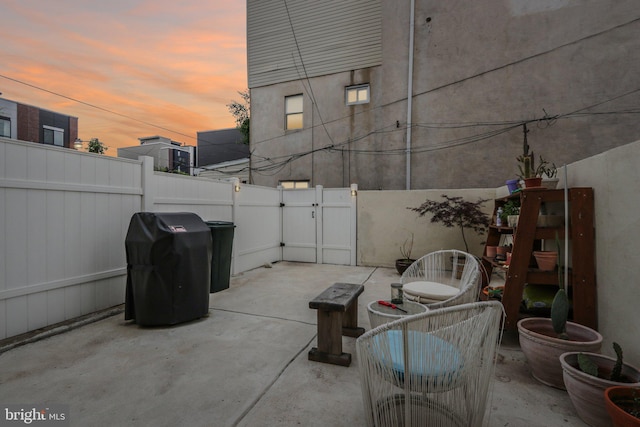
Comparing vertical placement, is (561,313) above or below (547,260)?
below

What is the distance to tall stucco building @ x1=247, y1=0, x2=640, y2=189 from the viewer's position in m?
6.33

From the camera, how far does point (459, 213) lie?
577 cm

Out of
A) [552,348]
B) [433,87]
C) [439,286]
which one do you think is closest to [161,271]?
[439,286]

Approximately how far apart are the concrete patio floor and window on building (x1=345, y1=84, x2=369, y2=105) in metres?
6.62

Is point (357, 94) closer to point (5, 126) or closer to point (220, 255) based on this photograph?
point (220, 255)

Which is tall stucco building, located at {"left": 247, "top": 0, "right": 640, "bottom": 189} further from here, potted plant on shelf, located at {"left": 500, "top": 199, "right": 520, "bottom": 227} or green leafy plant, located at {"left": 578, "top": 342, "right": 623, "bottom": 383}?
green leafy plant, located at {"left": 578, "top": 342, "right": 623, "bottom": 383}

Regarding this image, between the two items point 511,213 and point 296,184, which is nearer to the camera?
point 511,213

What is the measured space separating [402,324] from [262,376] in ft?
4.61

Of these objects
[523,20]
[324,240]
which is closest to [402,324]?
[324,240]

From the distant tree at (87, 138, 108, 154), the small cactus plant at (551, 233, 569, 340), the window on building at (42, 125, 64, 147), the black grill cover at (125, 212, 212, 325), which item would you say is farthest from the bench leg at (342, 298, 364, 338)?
the window on building at (42, 125, 64, 147)

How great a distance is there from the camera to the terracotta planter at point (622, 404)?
1.22 m

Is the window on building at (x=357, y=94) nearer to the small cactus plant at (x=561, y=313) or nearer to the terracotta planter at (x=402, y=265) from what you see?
the terracotta planter at (x=402, y=265)

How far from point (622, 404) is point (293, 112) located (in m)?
Answer: 8.89

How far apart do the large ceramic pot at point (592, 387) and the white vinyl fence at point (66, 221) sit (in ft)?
14.8
